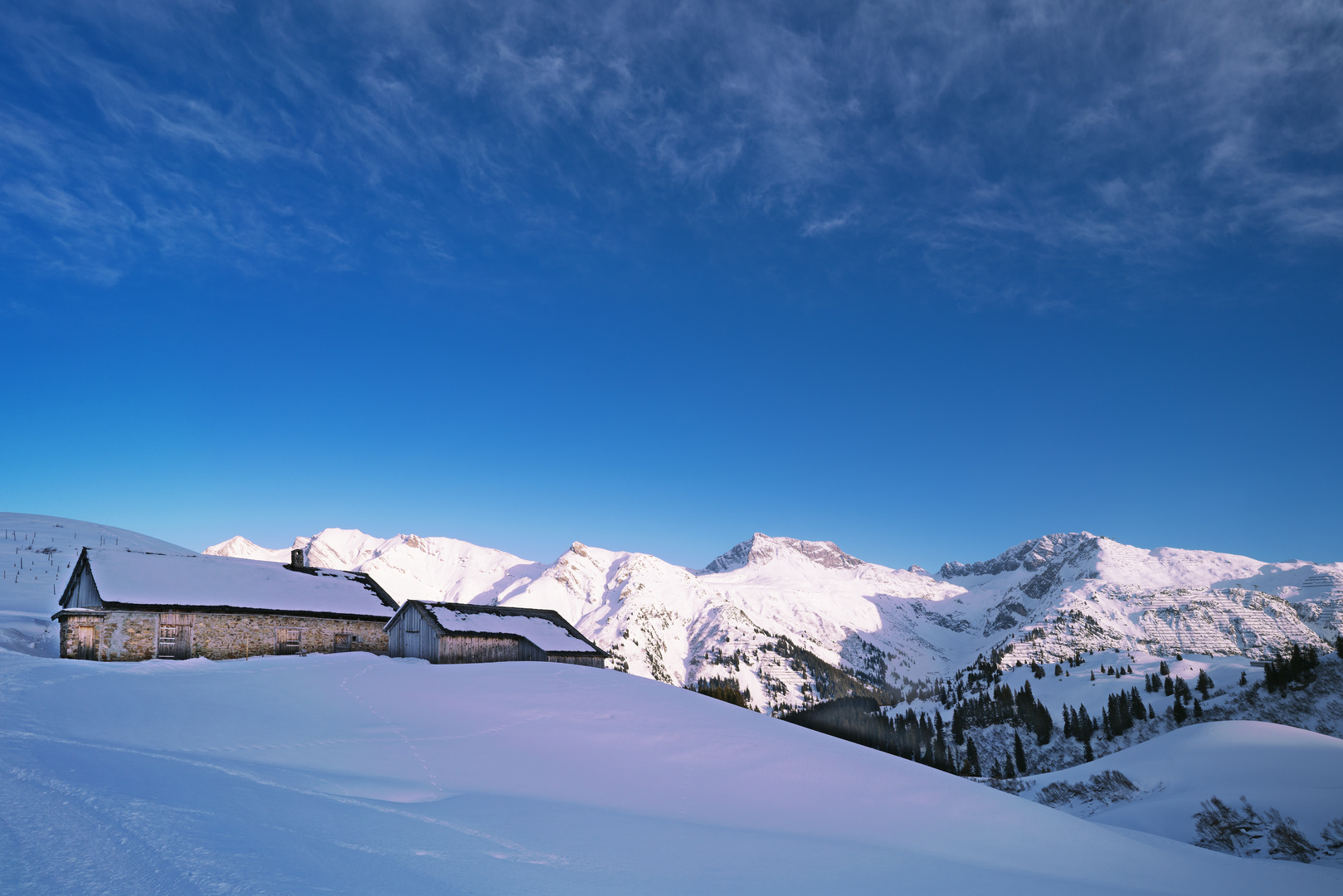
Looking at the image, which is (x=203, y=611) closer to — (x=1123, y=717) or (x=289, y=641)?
(x=289, y=641)

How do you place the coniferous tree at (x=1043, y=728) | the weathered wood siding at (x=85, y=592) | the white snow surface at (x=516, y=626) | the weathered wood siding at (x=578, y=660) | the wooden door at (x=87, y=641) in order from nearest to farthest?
the wooden door at (x=87, y=641) → the weathered wood siding at (x=85, y=592) → the white snow surface at (x=516, y=626) → the weathered wood siding at (x=578, y=660) → the coniferous tree at (x=1043, y=728)

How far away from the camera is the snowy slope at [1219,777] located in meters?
32.1

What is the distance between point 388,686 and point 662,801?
18.6m

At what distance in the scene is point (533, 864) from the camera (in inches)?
380

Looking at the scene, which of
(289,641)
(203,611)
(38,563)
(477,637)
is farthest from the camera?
(38,563)

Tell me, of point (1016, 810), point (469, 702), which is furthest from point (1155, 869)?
point (469, 702)

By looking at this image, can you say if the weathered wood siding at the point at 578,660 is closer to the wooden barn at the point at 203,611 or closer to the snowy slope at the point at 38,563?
the wooden barn at the point at 203,611

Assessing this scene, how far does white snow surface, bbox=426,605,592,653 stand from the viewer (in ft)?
147

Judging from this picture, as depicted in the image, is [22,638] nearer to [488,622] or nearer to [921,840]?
[488,622]

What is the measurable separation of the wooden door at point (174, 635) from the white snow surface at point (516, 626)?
1339 centimetres

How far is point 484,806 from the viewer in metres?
12.9

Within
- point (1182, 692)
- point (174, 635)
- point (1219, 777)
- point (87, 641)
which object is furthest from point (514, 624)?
point (1182, 692)

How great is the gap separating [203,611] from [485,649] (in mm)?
16880

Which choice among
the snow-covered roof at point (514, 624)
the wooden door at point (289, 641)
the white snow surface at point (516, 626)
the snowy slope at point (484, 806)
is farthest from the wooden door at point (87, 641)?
the white snow surface at point (516, 626)
